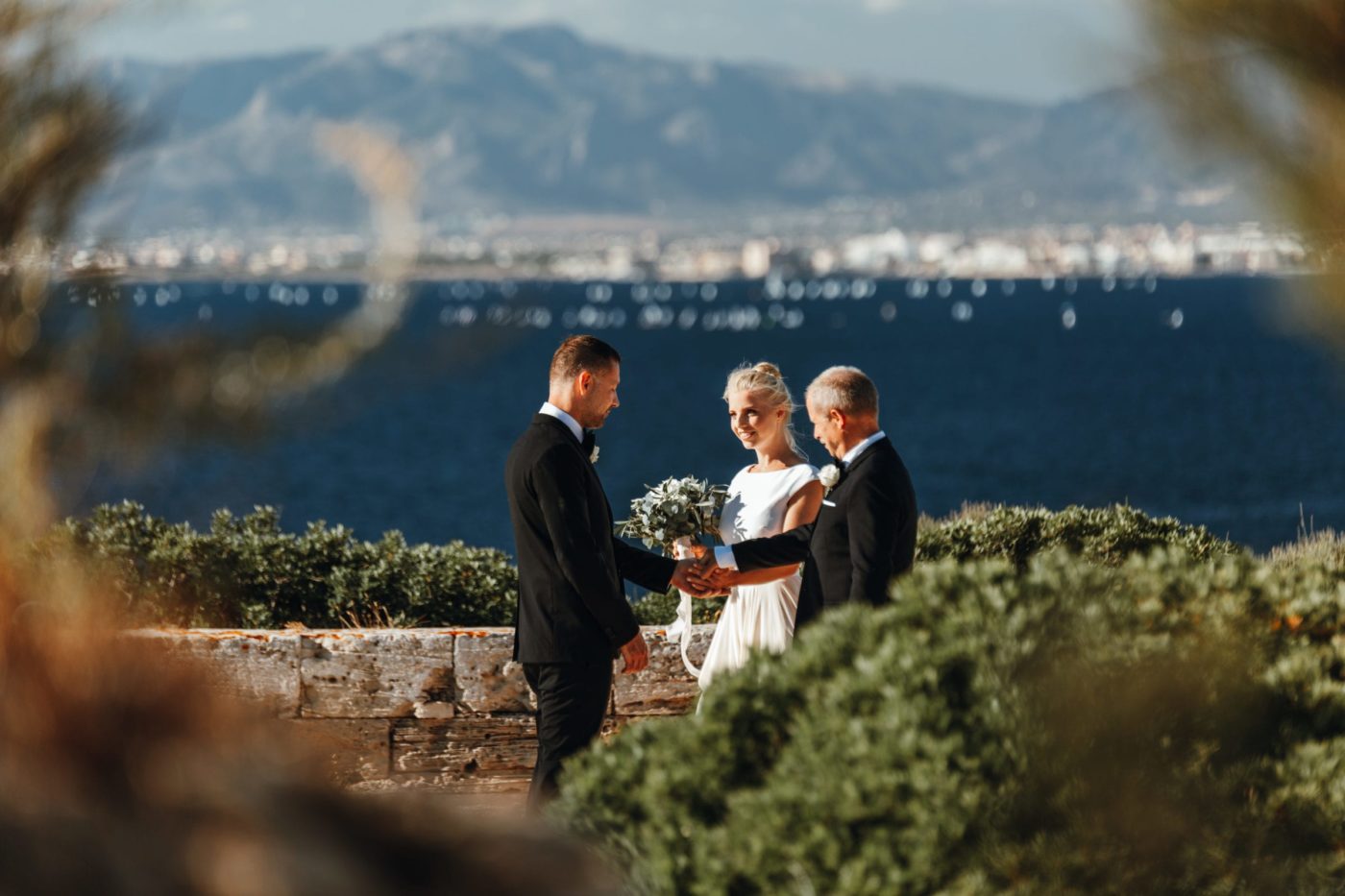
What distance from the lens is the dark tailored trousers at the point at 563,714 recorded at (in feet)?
17.7

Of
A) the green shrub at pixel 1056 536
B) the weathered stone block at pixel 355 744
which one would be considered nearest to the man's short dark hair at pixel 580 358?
the weathered stone block at pixel 355 744

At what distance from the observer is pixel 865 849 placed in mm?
3605

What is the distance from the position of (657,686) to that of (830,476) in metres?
2.25

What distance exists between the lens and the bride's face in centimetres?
618

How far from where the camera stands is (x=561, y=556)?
5324mm

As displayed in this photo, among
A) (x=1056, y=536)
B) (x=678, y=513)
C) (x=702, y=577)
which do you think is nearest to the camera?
(x=702, y=577)

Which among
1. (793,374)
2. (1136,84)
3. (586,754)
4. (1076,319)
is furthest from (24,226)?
(1076,319)

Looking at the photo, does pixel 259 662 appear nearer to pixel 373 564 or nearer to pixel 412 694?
pixel 412 694

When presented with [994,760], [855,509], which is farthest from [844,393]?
[994,760]

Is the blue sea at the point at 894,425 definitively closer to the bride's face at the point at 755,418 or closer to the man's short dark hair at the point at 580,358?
the bride's face at the point at 755,418

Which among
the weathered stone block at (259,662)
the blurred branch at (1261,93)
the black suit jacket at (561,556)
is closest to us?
the blurred branch at (1261,93)

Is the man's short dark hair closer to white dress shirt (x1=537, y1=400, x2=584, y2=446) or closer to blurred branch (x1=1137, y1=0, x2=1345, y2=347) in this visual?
white dress shirt (x1=537, y1=400, x2=584, y2=446)

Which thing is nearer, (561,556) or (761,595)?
(561,556)

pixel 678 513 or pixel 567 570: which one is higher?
pixel 678 513
